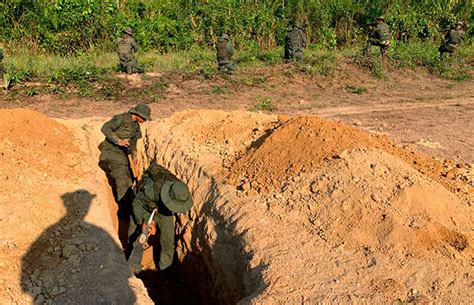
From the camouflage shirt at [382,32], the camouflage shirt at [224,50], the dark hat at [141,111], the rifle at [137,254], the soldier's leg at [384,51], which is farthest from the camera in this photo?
the soldier's leg at [384,51]

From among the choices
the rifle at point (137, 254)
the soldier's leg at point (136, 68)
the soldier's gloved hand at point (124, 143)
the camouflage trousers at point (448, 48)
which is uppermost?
the soldier's gloved hand at point (124, 143)

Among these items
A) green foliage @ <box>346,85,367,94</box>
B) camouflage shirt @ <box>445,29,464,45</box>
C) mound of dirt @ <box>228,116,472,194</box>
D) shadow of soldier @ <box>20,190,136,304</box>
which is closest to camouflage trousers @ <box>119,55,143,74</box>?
green foliage @ <box>346,85,367,94</box>

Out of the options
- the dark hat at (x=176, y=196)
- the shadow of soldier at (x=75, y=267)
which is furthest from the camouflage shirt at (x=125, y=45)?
the dark hat at (x=176, y=196)

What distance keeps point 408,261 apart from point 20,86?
37.4ft

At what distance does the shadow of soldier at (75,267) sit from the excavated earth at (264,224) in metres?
0.01

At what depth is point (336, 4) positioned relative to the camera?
63.8ft

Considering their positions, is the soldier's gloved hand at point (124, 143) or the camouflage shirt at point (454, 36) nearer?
Answer: the soldier's gloved hand at point (124, 143)

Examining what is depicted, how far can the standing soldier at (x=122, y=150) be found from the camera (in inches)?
261

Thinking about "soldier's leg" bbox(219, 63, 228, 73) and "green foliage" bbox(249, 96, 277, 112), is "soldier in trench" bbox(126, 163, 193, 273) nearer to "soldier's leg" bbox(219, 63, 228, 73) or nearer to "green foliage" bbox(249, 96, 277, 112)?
"green foliage" bbox(249, 96, 277, 112)

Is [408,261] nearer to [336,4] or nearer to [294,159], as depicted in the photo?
[294,159]

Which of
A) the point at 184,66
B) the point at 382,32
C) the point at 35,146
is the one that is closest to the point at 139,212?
the point at 35,146

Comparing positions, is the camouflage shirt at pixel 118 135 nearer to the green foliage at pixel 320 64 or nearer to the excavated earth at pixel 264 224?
the excavated earth at pixel 264 224

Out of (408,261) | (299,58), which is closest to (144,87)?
(299,58)

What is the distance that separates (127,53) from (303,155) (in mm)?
9318
